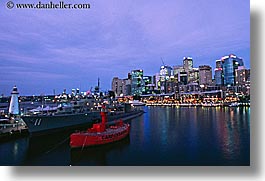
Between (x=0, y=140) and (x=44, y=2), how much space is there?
4726mm

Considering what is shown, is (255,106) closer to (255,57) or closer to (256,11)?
(255,57)

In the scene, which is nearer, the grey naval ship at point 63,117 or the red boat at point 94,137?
the red boat at point 94,137

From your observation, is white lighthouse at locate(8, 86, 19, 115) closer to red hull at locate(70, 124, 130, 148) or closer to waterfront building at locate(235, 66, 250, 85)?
red hull at locate(70, 124, 130, 148)

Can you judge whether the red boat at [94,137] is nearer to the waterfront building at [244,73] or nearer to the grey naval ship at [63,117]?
the grey naval ship at [63,117]

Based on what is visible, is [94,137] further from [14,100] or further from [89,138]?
[14,100]

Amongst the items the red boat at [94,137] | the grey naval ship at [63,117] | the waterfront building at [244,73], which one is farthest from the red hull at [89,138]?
the waterfront building at [244,73]

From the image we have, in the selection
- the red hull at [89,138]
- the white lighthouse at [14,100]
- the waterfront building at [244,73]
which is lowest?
the red hull at [89,138]

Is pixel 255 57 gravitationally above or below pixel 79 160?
above

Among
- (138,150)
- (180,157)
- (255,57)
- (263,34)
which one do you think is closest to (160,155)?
(180,157)

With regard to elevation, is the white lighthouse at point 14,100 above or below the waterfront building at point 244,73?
below

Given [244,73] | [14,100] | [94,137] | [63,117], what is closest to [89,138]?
[94,137]

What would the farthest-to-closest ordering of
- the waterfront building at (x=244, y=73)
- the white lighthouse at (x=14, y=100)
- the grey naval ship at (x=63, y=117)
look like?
the grey naval ship at (x=63, y=117) < the white lighthouse at (x=14, y=100) < the waterfront building at (x=244, y=73)

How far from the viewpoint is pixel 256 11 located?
11.1ft

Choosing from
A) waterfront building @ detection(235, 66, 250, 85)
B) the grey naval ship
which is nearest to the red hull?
the grey naval ship
